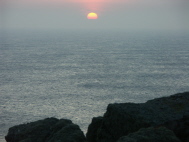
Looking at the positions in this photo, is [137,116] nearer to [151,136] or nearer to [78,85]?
[151,136]

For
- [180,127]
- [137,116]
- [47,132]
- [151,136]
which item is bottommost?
[47,132]

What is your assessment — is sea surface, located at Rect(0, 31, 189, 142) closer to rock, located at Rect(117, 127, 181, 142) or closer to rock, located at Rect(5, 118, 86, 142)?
rock, located at Rect(5, 118, 86, 142)

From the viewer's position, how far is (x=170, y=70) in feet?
418

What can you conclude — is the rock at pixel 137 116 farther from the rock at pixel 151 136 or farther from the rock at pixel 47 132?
the rock at pixel 151 136

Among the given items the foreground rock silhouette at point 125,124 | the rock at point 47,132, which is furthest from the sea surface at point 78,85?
the foreground rock silhouette at point 125,124

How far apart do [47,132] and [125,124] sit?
6769mm

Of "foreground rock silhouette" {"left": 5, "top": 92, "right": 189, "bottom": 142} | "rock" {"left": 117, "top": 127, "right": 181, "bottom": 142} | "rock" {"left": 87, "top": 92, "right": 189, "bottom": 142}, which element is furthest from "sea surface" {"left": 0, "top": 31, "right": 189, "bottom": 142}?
"rock" {"left": 117, "top": 127, "right": 181, "bottom": 142}

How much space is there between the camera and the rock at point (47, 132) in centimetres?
2041

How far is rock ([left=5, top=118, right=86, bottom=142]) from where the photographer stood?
66.9 feet

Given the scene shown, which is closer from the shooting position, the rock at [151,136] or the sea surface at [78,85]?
the rock at [151,136]

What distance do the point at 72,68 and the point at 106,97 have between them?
160ft

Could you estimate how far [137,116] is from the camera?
2017cm

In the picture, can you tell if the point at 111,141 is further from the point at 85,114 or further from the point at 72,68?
the point at 72,68

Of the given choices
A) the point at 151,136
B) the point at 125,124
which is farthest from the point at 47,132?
the point at 151,136
